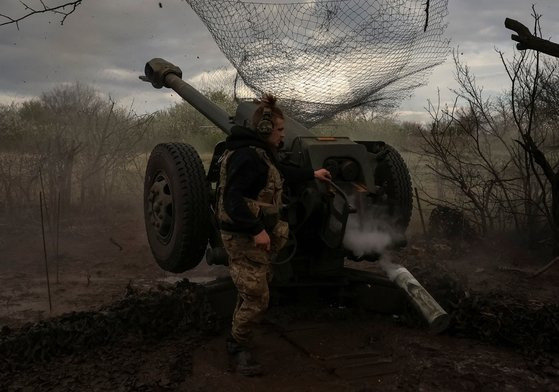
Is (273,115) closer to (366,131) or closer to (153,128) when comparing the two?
(153,128)

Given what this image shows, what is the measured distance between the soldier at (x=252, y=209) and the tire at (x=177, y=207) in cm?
60

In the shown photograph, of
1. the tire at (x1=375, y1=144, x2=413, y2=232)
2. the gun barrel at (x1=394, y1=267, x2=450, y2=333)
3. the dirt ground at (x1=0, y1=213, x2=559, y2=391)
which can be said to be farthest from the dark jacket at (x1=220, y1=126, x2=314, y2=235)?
the tire at (x1=375, y1=144, x2=413, y2=232)

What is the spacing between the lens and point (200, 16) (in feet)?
17.3

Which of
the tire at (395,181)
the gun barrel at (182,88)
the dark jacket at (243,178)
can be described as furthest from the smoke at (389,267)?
the gun barrel at (182,88)

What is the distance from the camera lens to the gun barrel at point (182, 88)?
17.2 feet

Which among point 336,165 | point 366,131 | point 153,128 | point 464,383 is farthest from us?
point 366,131

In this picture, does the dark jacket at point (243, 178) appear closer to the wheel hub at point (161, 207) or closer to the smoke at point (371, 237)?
the smoke at point (371, 237)

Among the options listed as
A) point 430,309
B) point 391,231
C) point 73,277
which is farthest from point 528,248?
point 73,277

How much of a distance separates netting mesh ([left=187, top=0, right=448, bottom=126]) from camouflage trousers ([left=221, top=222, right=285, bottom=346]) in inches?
Result: 90.4

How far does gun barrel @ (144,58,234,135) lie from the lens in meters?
5.25

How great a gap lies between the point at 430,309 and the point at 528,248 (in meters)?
5.24

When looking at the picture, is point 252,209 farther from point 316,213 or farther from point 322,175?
point 316,213

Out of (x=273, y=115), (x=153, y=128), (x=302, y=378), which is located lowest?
(x=302, y=378)

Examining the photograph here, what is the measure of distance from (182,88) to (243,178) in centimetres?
277
